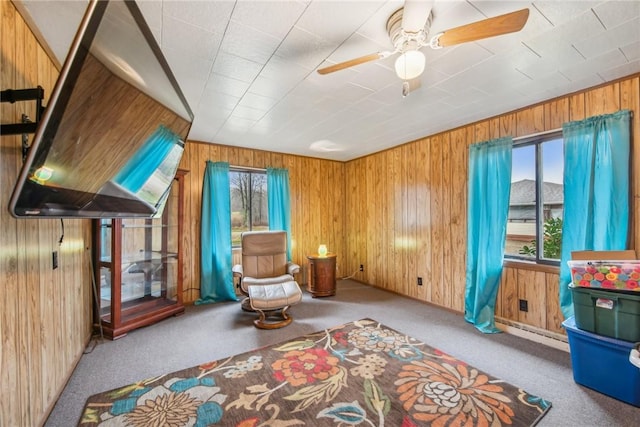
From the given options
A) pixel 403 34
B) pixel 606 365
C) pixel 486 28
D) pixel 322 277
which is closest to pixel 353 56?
pixel 403 34

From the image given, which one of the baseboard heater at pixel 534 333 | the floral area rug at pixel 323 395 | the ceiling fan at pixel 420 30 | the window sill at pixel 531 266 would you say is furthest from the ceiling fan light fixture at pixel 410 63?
the baseboard heater at pixel 534 333

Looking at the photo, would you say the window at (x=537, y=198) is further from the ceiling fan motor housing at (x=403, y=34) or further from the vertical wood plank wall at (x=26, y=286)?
the vertical wood plank wall at (x=26, y=286)

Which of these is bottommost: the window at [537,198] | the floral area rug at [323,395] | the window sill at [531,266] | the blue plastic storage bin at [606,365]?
the floral area rug at [323,395]

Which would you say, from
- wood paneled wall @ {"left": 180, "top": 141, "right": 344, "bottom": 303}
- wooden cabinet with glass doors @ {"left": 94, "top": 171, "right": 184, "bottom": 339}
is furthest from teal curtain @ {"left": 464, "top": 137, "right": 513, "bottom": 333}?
wooden cabinet with glass doors @ {"left": 94, "top": 171, "right": 184, "bottom": 339}

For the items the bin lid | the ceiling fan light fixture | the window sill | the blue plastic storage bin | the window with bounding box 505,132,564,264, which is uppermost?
the ceiling fan light fixture

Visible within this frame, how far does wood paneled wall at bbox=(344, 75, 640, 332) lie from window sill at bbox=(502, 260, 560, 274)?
A: 0.04 ft

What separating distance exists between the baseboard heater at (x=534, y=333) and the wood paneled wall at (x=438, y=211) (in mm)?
53

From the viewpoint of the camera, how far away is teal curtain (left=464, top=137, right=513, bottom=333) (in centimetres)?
286

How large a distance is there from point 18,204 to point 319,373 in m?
2.05

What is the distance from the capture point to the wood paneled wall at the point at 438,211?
2.45m

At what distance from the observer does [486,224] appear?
2961 millimetres

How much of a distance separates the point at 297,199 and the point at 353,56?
10.3 feet

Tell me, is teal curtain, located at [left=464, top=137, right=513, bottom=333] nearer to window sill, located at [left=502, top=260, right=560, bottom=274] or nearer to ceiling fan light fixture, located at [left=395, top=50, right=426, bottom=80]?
window sill, located at [left=502, top=260, right=560, bottom=274]

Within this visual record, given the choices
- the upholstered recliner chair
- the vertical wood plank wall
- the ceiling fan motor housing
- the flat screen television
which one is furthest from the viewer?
the upholstered recliner chair
